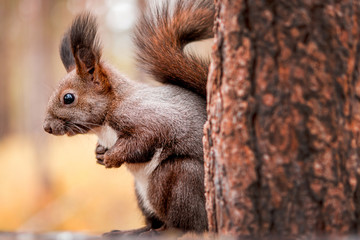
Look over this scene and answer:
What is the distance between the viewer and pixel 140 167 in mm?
2188

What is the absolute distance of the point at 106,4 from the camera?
8406mm

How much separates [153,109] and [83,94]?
428 millimetres

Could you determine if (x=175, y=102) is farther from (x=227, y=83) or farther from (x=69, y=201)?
(x=69, y=201)

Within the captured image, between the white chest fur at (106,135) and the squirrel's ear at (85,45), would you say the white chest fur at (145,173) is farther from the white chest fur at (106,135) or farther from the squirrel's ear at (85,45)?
the squirrel's ear at (85,45)

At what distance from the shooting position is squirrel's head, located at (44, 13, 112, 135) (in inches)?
88.8

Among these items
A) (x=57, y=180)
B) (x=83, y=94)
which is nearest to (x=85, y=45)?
(x=83, y=94)

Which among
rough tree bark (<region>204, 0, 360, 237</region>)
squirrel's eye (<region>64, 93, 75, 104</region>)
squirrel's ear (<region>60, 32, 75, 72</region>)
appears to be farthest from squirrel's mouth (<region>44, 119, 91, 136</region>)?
rough tree bark (<region>204, 0, 360, 237</region>)

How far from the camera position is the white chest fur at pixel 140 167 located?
2118 millimetres

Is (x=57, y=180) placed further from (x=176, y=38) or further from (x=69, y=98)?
(x=176, y=38)

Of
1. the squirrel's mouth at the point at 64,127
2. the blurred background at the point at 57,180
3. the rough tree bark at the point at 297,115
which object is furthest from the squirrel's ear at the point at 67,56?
the blurred background at the point at 57,180

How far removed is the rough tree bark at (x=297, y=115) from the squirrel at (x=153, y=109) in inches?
29.4

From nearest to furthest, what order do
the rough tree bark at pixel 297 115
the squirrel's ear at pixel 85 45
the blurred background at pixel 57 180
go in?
the rough tree bark at pixel 297 115 → the squirrel's ear at pixel 85 45 → the blurred background at pixel 57 180

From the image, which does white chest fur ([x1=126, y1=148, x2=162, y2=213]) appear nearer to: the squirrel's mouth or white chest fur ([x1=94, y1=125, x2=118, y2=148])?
white chest fur ([x1=94, y1=125, x2=118, y2=148])

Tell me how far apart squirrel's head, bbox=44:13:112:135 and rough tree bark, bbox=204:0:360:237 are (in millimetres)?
1155
